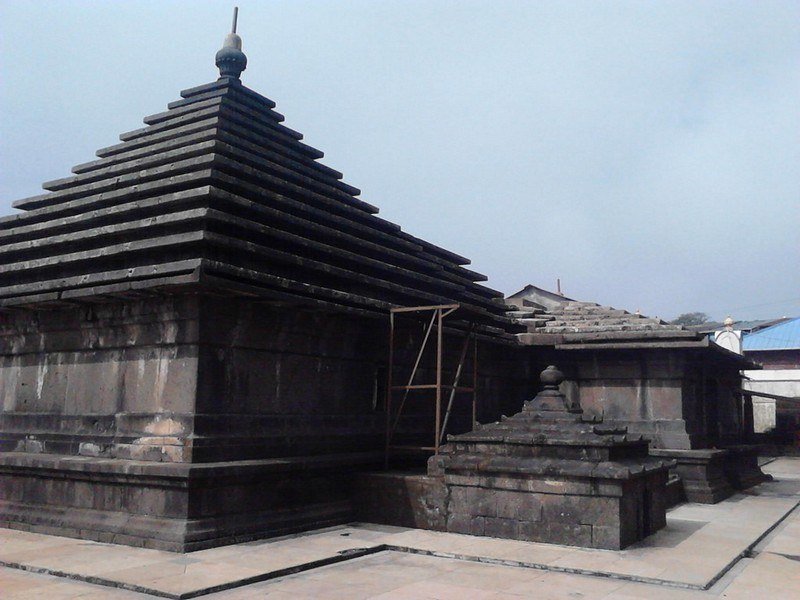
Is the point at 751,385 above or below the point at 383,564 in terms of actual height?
above

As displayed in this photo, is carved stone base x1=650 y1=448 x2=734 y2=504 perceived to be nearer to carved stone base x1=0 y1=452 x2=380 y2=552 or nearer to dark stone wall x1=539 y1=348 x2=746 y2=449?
dark stone wall x1=539 y1=348 x2=746 y2=449

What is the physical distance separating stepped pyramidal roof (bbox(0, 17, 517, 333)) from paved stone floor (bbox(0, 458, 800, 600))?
12.0 ft

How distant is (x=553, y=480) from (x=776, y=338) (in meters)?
40.9

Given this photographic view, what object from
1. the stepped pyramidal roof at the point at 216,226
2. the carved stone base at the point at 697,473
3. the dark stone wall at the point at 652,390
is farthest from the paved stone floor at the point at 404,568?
the dark stone wall at the point at 652,390

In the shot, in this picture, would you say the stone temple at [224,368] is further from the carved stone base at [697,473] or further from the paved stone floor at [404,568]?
the carved stone base at [697,473]

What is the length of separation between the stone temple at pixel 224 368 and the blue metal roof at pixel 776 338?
120 feet

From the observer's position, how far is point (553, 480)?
10.5 metres

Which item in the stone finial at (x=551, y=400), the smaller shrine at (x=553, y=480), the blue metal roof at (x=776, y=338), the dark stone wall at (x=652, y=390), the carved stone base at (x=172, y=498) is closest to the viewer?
the carved stone base at (x=172, y=498)

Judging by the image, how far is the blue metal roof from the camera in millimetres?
44125

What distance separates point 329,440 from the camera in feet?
41.2

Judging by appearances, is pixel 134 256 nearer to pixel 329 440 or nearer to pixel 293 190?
pixel 293 190

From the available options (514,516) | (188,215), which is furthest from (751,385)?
(188,215)

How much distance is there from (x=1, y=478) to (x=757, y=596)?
11.5 m

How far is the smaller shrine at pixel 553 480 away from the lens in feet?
33.3
